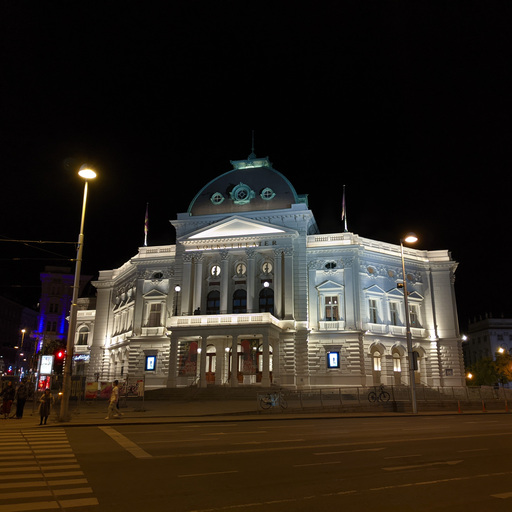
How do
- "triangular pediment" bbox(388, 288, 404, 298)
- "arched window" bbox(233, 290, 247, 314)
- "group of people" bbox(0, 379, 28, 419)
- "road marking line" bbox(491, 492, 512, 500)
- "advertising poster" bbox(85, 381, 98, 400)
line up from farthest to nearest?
"triangular pediment" bbox(388, 288, 404, 298) → "arched window" bbox(233, 290, 247, 314) → "advertising poster" bbox(85, 381, 98, 400) → "group of people" bbox(0, 379, 28, 419) → "road marking line" bbox(491, 492, 512, 500)

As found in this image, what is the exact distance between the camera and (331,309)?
51.8 m

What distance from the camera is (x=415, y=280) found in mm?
55625

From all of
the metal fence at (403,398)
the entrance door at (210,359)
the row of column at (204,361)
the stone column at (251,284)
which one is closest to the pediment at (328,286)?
the stone column at (251,284)

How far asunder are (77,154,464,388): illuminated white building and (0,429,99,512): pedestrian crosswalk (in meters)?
31.5

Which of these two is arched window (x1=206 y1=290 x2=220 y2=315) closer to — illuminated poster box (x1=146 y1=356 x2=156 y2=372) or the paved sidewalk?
illuminated poster box (x1=146 y1=356 x2=156 y2=372)

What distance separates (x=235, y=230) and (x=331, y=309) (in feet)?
43.8

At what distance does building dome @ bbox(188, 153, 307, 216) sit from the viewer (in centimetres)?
5553

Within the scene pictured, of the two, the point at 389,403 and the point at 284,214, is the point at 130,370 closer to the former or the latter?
the point at 284,214

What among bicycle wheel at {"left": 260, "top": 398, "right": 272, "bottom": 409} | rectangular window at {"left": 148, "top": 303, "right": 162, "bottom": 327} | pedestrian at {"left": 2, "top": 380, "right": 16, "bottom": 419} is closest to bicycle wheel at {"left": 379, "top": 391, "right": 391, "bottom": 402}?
bicycle wheel at {"left": 260, "top": 398, "right": 272, "bottom": 409}

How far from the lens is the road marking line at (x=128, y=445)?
524 inches

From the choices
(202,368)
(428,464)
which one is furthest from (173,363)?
(428,464)

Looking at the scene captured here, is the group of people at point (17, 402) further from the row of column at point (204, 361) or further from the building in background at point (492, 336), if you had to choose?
the building in background at point (492, 336)

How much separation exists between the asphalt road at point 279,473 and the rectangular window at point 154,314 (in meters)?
39.1

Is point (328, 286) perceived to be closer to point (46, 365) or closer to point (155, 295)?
point (155, 295)
